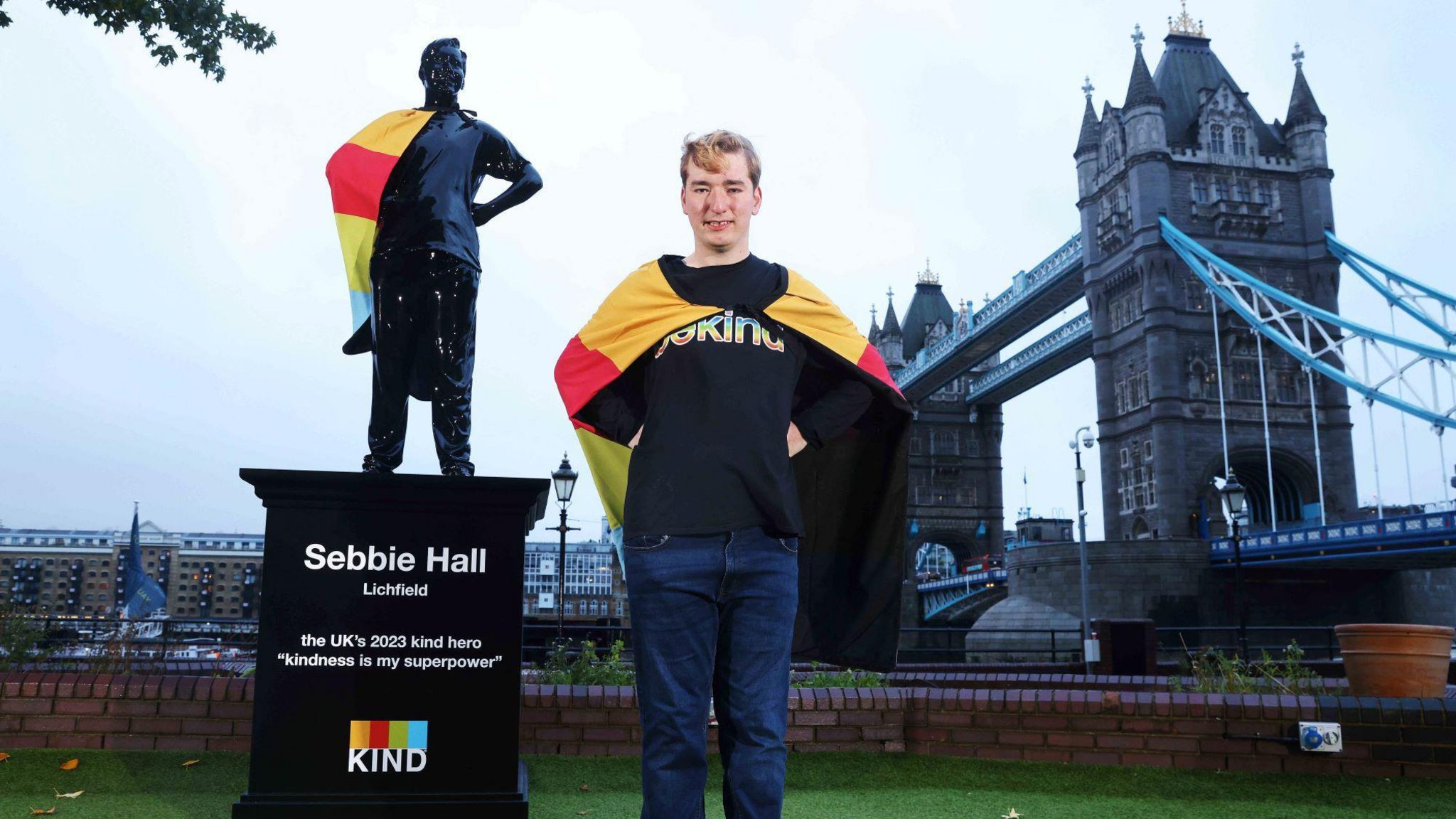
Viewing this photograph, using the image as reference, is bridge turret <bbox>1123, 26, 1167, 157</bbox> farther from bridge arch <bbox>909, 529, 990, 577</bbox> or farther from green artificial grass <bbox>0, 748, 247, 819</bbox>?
green artificial grass <bbox>0, 748, 247, 819</bbox>

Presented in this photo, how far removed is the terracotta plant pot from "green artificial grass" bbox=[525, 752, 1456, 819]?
60 centimetres

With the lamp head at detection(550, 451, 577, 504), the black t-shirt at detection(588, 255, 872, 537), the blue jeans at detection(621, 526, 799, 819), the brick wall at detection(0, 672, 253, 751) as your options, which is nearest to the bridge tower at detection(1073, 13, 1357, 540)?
the lamp head at detection(550, 451, 577, 504)

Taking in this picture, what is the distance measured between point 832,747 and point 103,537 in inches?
6771

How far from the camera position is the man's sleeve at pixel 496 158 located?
5297mm

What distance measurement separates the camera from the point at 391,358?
4973 millimetres

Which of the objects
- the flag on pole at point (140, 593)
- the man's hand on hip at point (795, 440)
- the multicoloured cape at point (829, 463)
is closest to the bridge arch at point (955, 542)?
the flag on pole at point (140, 593)

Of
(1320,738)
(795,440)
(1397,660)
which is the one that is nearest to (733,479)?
(795,440)

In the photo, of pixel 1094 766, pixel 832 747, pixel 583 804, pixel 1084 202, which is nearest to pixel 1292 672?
pixel 1094 766

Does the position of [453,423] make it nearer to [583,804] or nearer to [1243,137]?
[583,804]

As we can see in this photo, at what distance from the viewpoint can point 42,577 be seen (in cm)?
13825

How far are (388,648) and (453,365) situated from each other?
165 cm

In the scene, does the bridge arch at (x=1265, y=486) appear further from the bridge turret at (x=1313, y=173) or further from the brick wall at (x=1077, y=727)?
the brick wall at (x=1077, y=727)

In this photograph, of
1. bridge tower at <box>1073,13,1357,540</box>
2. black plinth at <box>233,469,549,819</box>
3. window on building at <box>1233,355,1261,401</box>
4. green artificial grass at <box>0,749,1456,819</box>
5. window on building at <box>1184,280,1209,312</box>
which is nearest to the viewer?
black plinth at <box>233,469,549,819</box>

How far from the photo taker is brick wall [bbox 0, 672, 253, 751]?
5238 mm
